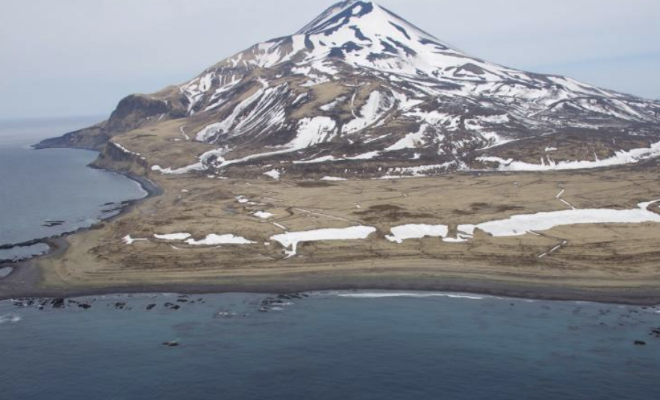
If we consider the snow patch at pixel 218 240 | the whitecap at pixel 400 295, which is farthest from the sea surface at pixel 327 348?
the snow patch at pixel 218 240

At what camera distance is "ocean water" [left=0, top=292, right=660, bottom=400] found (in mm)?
39094

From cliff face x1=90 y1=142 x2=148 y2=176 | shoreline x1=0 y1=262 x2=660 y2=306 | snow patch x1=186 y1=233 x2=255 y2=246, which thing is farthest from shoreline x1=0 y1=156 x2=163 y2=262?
snow patch x1=186 y1=233 x2=255 y2=246

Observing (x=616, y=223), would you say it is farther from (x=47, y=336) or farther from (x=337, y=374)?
(x=47, y=336)

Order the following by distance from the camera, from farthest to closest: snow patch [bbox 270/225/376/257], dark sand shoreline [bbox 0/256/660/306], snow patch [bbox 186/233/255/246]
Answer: snow patch [bbox 186/233/255/246] → snow patch [bbox 270/225/376/257] → dark sand shoreline [bbox 0/256/660/306]

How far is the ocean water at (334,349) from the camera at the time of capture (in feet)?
128

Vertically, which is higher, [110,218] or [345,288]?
[110,218]

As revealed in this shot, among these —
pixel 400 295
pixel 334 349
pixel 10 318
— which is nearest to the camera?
pixel 334 349

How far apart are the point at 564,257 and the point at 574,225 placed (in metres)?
14.2

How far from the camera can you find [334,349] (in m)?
45.0

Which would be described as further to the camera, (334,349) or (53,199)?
(53,199)

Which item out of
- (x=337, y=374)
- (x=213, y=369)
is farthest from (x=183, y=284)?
(x=337, y=374)

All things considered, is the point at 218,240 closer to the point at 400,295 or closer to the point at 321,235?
the point at 321,235

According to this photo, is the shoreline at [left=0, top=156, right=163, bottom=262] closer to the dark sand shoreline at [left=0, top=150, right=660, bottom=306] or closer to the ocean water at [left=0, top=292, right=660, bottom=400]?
the dark sand shoreline at [left=0, top=150, right=660, bottom=306]

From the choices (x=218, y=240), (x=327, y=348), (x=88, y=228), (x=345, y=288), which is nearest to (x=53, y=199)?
(x=88, y=228)
